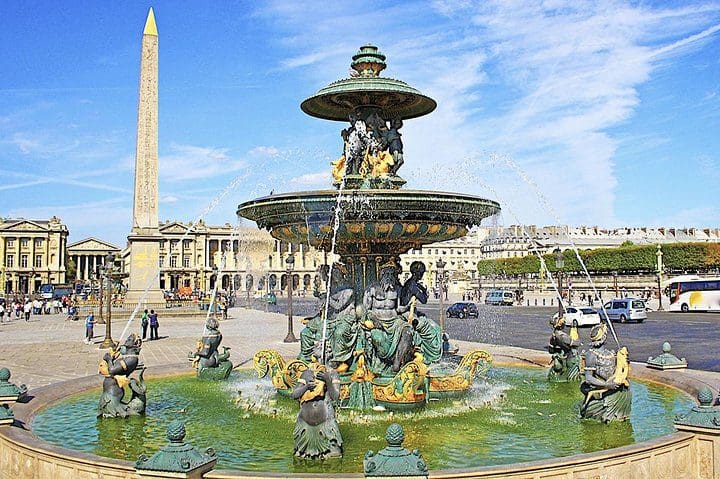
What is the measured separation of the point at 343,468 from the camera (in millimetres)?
6789

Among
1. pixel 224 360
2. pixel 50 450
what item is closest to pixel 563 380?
pixel 224 360

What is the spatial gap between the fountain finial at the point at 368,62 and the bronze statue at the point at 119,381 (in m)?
5.57

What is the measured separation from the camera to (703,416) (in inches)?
269

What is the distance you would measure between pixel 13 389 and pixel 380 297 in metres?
5.19

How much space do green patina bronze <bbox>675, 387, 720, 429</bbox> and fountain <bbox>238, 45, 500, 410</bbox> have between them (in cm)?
363

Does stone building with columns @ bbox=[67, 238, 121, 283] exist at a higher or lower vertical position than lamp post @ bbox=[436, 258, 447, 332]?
higher

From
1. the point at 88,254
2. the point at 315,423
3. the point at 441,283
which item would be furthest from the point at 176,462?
the point at 88,254

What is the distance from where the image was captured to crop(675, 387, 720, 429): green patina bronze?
6.73 meters

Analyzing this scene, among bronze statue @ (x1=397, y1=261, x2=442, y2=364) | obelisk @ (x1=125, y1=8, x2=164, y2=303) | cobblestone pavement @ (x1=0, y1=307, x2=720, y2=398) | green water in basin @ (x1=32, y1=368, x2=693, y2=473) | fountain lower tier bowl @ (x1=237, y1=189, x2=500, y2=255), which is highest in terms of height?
obelisk @ (x1=125, y1=8, x2=164, y2=303)

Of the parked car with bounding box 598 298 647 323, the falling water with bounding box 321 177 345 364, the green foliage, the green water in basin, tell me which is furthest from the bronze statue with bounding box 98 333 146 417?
the green foliage

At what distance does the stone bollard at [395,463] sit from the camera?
17.2 feet

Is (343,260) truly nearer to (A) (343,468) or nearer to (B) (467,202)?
(B) (467,202)

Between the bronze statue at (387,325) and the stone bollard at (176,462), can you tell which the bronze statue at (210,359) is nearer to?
the bronze statue at (387,325)

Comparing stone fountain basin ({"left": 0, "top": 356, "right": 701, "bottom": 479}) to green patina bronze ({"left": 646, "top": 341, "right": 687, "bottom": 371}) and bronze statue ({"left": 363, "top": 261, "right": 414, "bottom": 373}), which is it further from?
green patina bronze ({"left": 646, "top": 341, "right": 687, "bottom": 371})
